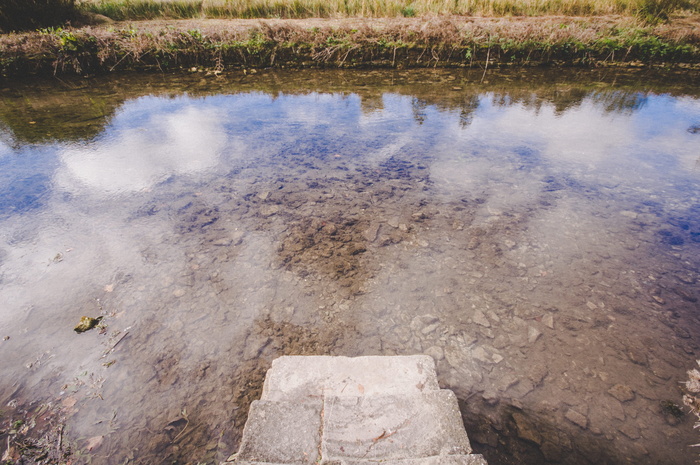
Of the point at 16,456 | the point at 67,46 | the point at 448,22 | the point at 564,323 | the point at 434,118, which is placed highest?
the point at 448,22

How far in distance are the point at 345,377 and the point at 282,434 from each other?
19.2 inches

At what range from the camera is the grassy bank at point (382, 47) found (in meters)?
9.52

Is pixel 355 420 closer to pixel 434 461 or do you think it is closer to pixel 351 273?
pixel 434 461

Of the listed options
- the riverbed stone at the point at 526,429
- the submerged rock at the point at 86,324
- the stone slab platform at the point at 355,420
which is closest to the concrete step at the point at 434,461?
the stone slab platform at the point at 355,420

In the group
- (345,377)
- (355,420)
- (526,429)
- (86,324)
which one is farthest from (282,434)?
(86,324)

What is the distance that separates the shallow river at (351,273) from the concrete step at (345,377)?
37 centimetres

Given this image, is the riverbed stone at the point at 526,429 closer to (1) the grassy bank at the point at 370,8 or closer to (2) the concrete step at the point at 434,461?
(2) the concrete step at the point at 434,461

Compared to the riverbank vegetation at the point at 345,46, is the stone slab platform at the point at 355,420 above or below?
below

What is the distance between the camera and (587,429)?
6.32ft

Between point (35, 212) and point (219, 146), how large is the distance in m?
2.60

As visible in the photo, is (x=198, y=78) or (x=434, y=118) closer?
(x=434, y=118)

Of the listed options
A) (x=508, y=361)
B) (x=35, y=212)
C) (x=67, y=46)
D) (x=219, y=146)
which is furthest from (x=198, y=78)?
(x=508, y=361)

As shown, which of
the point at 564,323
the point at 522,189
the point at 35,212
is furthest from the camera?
the point at 522,189

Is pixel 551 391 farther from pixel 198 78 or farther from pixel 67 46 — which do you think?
pixel 67 46
